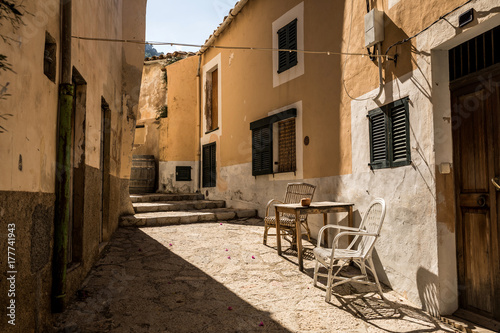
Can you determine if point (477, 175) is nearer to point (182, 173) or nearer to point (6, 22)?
point (6, 22)

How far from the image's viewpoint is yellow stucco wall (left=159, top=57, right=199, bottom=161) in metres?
11.5

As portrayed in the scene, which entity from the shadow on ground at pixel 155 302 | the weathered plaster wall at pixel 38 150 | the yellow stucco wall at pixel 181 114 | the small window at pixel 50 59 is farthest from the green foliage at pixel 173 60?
the small window at pixel 50 59

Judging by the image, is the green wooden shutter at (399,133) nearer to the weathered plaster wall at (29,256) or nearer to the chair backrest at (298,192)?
the chair backrest at (298,192)

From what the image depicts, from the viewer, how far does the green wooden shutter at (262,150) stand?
762cm

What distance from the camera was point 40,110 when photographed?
2.49 m

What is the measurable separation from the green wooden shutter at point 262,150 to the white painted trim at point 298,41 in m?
1.05

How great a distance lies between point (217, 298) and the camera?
3.77m

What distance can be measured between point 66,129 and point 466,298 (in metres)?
3.87

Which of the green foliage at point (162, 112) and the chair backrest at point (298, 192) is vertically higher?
the green foliage at point (162, 112)

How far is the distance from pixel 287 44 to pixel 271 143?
6.65 ft

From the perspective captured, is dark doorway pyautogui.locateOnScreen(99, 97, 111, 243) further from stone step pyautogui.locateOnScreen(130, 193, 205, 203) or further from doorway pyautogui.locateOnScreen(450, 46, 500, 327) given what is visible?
doorway pyautogui.locateOnScreen(450, 46, 500, 327)

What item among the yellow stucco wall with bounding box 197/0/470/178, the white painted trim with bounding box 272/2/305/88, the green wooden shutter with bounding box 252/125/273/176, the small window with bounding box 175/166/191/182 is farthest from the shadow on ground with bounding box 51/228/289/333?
the small window with bounding box 175/166/191/182

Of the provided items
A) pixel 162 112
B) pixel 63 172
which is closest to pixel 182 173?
pixel 162 112

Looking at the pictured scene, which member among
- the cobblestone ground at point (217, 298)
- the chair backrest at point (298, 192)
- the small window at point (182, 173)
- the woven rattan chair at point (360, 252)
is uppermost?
the small window at point (182, 173)
